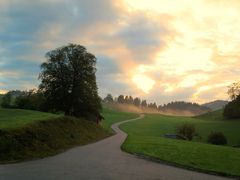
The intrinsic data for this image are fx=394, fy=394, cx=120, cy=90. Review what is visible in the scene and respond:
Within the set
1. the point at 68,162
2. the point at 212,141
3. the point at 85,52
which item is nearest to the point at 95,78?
the point at 85,52

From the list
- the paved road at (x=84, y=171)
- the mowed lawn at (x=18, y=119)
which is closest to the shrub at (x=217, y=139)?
the mowed lawn at (x=18, y=119)

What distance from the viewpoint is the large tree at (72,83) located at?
73938 millimetres

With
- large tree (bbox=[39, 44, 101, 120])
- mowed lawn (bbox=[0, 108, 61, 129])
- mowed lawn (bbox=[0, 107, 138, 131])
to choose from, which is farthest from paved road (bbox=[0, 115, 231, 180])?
large tree (bbox=[39, 44, 101, 120])

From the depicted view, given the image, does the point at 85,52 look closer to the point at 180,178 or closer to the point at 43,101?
the point at 43,101

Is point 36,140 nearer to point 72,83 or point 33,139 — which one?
point 33,139

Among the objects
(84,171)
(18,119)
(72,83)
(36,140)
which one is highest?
(72,83)

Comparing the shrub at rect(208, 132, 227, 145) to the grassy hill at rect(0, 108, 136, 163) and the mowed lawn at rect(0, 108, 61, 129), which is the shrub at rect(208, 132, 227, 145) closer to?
the mowed lawn at rect(0, 108, 61, 129)

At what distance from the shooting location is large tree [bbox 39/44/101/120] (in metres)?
73.9

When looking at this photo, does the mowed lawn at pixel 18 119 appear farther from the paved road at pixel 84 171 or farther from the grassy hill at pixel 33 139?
the paved road at pixel 84 171

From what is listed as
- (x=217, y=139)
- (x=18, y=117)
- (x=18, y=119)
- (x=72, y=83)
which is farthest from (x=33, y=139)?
(x=217, y=139)

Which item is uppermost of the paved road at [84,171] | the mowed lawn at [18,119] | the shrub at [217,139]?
the mowed lawn at [18,119]

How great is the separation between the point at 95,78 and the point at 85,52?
5532 millimetres

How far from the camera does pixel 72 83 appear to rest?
74.6 meters

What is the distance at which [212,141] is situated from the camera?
247 ft
